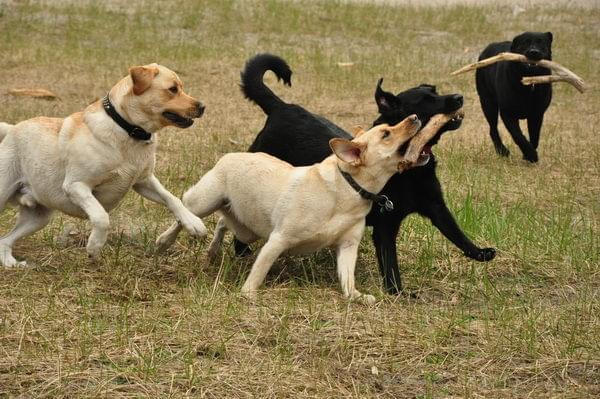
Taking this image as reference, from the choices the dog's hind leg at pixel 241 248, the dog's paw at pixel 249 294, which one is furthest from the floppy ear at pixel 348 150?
the dog's hind leg at pixel 241 248

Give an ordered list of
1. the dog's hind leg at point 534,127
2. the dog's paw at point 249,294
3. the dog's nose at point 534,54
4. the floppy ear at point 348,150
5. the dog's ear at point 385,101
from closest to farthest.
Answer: the dog's paw at point 249,294 < the floppy ear at point 348,150 < the dog's ear at point 385,101 < the dog's nose at point 534,54 < the dog's hind leg at point 534,127

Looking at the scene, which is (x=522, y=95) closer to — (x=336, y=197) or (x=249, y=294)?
(x=336, y=197)

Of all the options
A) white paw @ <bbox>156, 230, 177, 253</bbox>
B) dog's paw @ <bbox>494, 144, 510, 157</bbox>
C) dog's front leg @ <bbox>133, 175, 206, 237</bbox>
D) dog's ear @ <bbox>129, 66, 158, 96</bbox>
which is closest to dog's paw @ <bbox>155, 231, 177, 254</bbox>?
white paw @ <bbox>156, 230, 177, 253</bbox>

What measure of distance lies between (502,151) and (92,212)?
5648mm

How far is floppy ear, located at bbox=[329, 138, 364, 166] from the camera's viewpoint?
5.30 metres

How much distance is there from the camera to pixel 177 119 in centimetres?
574

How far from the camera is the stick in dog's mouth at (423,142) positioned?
213 inches

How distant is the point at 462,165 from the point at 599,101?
16.8 ft

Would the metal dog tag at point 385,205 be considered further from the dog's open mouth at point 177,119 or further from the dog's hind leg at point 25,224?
the dog's hind leg at point 25,224

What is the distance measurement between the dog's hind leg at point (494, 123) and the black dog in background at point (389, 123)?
401cm

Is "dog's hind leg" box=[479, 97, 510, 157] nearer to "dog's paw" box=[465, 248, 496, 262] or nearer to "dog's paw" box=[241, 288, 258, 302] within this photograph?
"dog's paw" box=[465, 248, 496, 262]

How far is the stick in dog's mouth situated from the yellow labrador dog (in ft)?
3.89

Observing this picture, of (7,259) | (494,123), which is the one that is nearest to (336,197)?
(7,259)

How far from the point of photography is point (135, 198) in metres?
7.54
